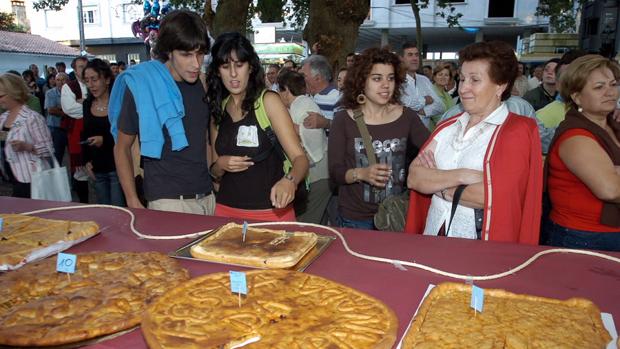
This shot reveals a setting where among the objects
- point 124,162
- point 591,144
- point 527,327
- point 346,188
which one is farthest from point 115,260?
point 591,144

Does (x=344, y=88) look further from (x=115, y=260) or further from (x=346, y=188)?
(x=115, y=260)

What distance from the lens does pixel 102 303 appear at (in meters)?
1.26

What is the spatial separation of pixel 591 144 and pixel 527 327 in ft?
4.05

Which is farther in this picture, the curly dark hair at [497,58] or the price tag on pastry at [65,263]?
the curly dark hair at [497,58]

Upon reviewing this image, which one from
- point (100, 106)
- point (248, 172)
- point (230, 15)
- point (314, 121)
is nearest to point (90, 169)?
point (100, 106)

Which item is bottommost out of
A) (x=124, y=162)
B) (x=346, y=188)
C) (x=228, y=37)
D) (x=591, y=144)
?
(x=346, y=188)

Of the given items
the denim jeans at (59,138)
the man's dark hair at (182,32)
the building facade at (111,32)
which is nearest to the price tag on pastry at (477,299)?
the man's dark hair at (182,32)

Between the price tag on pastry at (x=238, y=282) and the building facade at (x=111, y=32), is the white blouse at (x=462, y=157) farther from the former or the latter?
the building facade at (x=111, y=32)

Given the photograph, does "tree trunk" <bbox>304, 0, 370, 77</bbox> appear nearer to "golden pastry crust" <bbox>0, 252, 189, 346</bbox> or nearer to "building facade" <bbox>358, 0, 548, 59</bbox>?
"golden pastry crust" <bbox>0, 252, 189, 346</bbox>

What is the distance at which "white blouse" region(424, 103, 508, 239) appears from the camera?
2016 millimetres

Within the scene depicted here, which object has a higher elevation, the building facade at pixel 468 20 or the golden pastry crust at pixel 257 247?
the building facade at pixel 468 20

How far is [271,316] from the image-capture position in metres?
1.22

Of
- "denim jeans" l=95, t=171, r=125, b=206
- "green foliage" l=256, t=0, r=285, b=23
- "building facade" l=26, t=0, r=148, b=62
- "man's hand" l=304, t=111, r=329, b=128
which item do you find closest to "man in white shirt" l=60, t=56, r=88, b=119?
"denim jeans" l=95, t=171, r=125, b=206

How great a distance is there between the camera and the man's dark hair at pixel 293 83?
13.6 ft
